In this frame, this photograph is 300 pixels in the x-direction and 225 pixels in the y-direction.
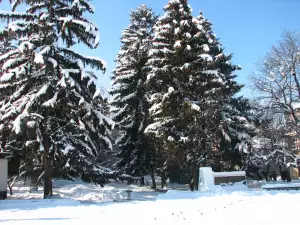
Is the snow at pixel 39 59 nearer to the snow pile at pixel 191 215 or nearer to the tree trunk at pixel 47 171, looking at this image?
the tree trunk at pixel 47 171

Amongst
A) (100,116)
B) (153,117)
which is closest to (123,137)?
(153,117)

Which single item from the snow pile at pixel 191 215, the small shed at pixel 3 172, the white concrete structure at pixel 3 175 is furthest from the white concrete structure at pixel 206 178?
the small shed at pixel 3 172

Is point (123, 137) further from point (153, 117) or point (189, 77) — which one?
point (189, 77)

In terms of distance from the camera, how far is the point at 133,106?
29531mm

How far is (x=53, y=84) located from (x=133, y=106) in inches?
466

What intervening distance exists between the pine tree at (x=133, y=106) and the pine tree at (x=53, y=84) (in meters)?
9.14

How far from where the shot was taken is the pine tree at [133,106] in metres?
28.6

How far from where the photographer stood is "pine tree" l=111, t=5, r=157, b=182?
2856 cm

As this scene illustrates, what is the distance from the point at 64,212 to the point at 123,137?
1905cm

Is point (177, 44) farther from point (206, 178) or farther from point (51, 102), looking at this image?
point (206, 178)

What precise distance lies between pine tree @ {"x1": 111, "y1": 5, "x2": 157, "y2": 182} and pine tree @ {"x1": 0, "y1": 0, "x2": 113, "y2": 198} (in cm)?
914

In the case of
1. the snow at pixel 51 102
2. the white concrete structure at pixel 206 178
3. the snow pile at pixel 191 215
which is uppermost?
the snow at pixel 51 102

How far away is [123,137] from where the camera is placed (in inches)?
1173

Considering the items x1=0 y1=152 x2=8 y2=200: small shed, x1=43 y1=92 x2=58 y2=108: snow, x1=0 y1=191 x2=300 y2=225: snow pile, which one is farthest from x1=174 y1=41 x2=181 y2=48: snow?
x1=0 y1=191 x2=300 y2=225: snow pile
